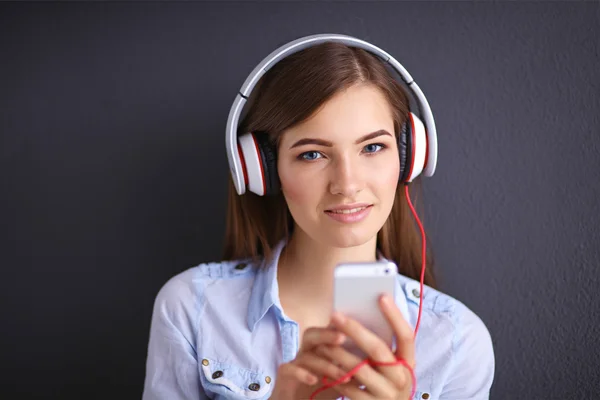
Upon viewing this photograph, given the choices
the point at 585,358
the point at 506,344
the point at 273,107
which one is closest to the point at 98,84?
the point at 273,107

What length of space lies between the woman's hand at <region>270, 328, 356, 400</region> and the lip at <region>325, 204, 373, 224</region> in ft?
0.94

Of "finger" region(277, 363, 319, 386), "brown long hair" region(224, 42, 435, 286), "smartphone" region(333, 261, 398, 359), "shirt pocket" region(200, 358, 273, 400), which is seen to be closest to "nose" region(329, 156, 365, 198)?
"brown long hair" region(224, 42, 435, 286)

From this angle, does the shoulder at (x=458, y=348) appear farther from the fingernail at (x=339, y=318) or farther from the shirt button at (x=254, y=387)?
the fingernail at (x=339, y=318)

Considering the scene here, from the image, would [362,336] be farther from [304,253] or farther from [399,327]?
[304,253]

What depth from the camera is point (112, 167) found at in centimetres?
164

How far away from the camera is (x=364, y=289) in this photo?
1.01 m

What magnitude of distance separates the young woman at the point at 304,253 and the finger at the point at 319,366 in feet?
0.04

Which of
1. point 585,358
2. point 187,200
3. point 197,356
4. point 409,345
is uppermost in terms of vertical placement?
point 187,200

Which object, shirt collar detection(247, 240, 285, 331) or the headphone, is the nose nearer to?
the headphone

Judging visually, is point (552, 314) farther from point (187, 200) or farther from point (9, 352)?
point (9, 352)

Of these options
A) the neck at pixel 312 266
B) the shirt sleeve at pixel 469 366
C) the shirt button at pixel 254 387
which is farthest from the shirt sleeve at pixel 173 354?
the shirt sleeve at pixel 469 366

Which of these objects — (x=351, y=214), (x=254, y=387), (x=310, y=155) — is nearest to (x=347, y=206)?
(x=351, y=214)

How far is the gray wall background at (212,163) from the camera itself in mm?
1585

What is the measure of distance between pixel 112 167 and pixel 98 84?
0.73 ft
